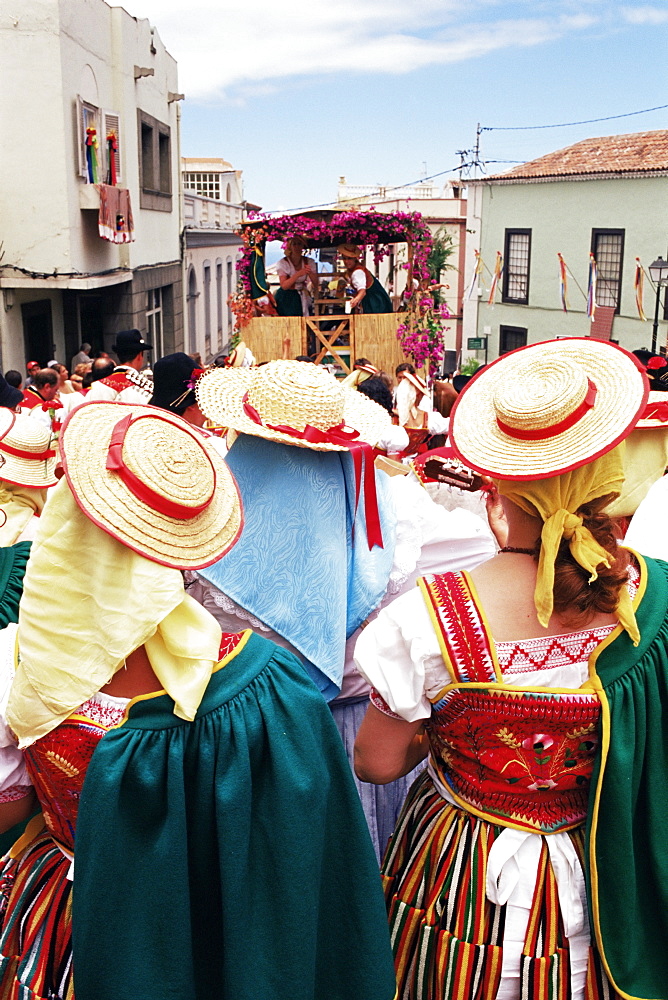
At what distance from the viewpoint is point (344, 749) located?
1.98 m

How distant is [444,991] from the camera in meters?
2.00

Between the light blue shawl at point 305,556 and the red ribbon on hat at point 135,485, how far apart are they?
81 centimetres

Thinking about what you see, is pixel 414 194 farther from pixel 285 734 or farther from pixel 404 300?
pixel 285 734

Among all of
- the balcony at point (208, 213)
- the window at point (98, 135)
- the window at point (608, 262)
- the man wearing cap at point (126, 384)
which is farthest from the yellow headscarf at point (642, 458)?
the window at point (608, 262)

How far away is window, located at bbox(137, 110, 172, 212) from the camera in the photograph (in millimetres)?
18828

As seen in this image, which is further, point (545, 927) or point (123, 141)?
point (123, 141)

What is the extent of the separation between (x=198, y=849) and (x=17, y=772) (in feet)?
1.30

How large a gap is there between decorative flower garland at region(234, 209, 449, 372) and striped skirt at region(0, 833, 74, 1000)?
28.9ft

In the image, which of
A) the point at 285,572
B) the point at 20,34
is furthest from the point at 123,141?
the point at 285,572

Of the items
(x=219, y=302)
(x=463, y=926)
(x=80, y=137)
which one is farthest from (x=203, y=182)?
(x=463, y=926)

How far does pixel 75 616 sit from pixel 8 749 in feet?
1.12

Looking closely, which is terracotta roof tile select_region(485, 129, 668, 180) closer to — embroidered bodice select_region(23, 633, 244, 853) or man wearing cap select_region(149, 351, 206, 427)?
man wearing cap select_region(149, 351, 206, 427)

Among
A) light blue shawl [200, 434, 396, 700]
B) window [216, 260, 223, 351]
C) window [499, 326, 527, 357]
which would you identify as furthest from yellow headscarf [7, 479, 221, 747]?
window [216, 260, 223, 351]

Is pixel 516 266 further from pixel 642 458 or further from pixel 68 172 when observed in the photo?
pixel 642 458
